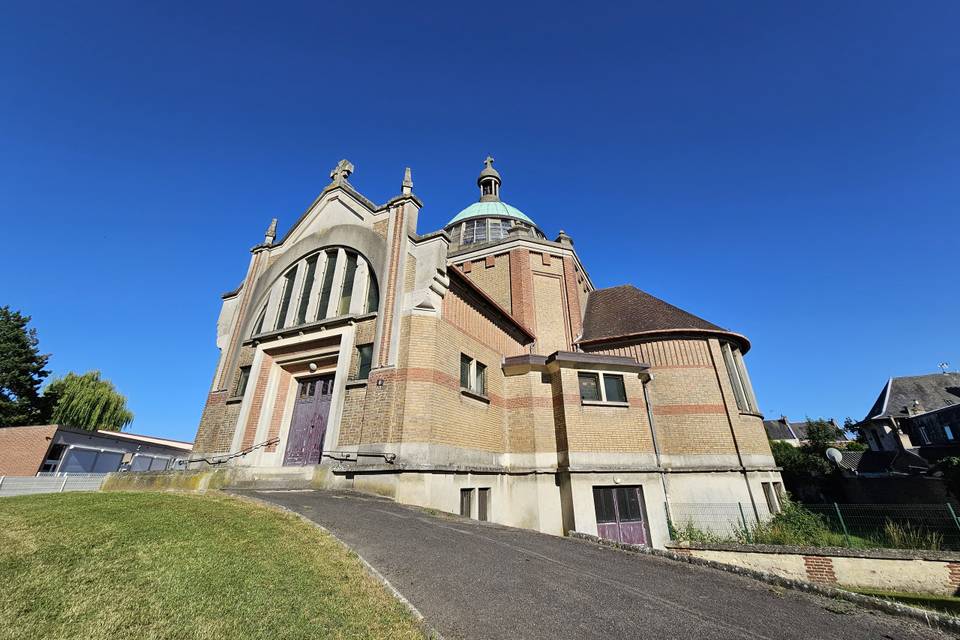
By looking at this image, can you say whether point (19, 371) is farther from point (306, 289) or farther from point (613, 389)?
point (613, 389)

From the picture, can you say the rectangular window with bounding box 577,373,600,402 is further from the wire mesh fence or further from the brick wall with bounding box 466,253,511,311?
the brick wall with bounding box 466,253,511,311

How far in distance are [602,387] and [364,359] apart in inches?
377

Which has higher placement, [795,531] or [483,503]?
[483,503]

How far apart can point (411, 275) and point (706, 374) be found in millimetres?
13269

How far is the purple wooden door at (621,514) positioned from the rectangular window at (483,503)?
3915 millimetres

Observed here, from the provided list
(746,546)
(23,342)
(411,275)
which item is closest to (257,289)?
(411,275)

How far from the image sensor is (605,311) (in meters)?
21.8

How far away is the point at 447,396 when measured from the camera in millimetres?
12703

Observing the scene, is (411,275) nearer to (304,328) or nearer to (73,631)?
(304,328)

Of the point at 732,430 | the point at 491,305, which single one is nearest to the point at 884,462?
the point at 732,430

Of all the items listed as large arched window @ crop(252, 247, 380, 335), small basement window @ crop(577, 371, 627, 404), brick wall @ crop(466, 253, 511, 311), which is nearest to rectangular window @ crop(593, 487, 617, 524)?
small basement window @ crop(577, 371, 627, 404)

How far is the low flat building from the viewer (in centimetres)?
2444

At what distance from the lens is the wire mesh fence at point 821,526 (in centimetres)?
1101

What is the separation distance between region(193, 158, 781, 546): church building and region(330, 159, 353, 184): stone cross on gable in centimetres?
11
